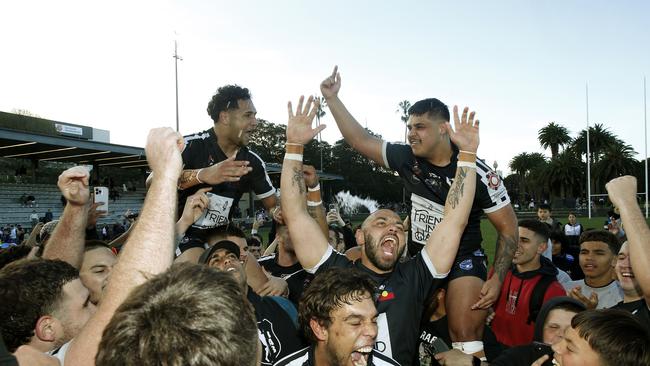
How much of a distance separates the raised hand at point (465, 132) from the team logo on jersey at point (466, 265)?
4.29 feet

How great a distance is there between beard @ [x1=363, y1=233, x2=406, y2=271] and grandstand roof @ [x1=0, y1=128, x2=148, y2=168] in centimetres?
2959

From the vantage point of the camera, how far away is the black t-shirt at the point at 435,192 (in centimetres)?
471

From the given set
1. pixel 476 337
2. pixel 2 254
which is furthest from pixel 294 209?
pixel 2 254

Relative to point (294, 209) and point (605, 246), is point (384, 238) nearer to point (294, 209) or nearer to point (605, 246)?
point (294, 209)

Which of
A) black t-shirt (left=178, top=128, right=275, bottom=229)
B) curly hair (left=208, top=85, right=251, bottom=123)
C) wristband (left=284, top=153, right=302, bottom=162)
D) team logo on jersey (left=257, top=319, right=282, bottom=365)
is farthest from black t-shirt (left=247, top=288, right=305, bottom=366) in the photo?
curly hair (left=208, top=85, right=251, bottom=123)

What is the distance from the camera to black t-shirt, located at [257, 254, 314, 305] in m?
5.55

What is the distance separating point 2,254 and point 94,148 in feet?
106

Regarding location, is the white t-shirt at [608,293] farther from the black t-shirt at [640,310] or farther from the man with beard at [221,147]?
the man with beard at [221,147]

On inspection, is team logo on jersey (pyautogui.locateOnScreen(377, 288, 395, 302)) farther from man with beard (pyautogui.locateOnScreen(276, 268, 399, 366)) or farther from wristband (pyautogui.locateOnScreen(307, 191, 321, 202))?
wristband (pyautogui.locateOnScreen(307, 191, 321, 202))

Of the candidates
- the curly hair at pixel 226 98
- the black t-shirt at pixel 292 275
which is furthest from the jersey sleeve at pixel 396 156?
the curly hair at pixel 226 98

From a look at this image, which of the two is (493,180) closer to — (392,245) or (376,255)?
(392,245)

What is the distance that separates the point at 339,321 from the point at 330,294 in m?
0.17

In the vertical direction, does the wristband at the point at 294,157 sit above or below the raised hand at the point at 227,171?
above

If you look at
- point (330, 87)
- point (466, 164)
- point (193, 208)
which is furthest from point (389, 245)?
point (193, 208)
